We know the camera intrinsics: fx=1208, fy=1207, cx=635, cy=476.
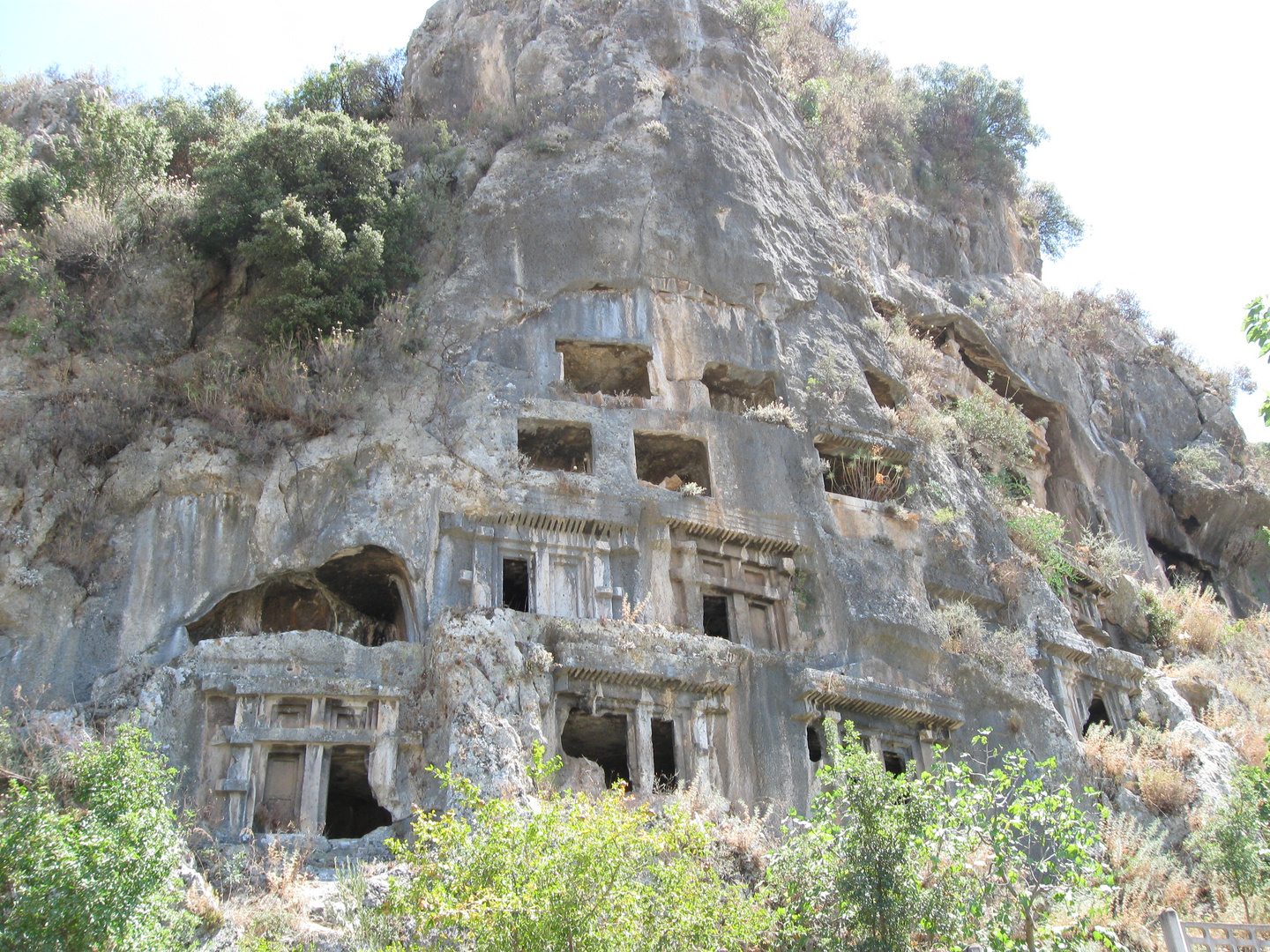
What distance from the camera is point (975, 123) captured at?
113 feet

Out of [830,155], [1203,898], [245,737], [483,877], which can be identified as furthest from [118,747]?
[830,155]

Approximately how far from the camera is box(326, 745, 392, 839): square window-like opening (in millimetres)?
16359

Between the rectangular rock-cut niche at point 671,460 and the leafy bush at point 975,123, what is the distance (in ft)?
54.2

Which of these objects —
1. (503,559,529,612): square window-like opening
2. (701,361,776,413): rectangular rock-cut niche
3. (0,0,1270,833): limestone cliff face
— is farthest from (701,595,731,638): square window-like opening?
(701,361,776,413): rectangular rock-cut niche

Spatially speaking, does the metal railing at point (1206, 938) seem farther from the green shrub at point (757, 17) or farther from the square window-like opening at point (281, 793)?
the green shrub at point (757, 17)

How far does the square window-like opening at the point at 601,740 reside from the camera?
17.1 meters

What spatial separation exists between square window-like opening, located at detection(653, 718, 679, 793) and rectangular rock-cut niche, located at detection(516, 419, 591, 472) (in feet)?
14.9

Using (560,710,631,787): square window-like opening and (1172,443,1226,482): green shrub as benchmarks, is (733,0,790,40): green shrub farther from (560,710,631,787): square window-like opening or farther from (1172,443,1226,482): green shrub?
(560,710,631,787): square window-like opening

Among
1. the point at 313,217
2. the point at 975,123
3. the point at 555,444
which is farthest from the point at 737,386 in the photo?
the point at 975,123

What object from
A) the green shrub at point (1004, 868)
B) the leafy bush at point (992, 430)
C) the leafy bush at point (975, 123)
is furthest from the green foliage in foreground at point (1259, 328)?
the leafy bush at point (975, 123)

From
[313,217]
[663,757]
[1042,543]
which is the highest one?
[313,217]

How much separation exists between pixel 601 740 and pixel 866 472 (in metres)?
7.07

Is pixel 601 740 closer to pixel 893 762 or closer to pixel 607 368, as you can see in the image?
pixel 893 762

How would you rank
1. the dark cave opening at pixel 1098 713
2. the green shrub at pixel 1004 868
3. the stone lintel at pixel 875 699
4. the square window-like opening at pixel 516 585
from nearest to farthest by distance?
1. the green shrub at pixel 1004 868
2. the stone lintel at pixel 875 699
3. the square window-like opening at pixel 516 585
4. the dark cave opening at pixel 1098 713
